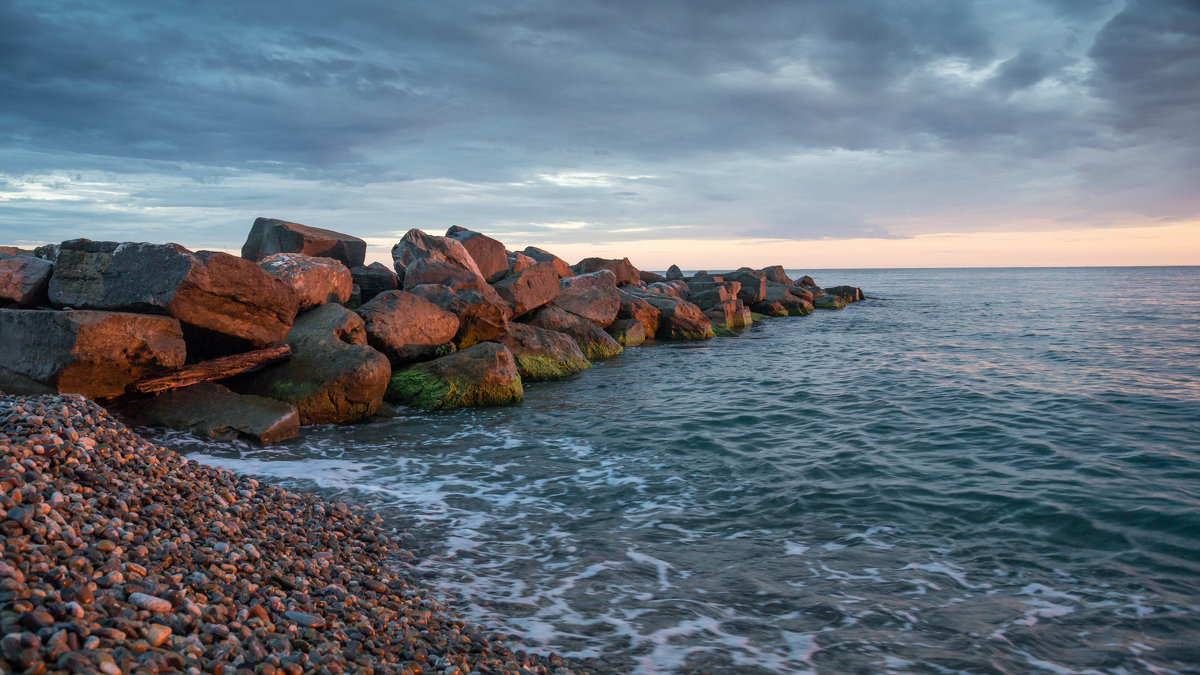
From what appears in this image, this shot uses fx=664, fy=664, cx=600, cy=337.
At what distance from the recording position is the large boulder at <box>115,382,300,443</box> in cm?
963

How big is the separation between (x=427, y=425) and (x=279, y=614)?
7.68 m

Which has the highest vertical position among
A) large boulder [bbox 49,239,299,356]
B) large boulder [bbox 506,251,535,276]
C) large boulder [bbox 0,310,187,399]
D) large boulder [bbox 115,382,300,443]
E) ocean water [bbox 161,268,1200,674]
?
large boulder [bbox 506,251,535,276]

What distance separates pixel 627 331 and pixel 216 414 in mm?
15192

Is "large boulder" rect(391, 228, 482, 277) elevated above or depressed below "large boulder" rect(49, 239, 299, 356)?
above

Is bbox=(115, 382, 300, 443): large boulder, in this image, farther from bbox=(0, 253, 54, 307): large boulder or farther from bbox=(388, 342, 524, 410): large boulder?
Result: bbox=(388, 342, 524, 410): large boulder

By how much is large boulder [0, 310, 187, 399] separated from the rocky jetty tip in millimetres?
17

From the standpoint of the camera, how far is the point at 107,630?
3037 mm

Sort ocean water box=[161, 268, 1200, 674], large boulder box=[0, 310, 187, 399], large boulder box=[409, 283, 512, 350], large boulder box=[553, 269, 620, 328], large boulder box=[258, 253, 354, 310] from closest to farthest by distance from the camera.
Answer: ocean water box=[161, 268, 1200, 674]
large boulder box=[0, 310, 187, 399]
large boulder box=[258, 253, 354, 310]
large boulder box=[409, 283, 512, 350]
large boulder box=[553, 269, 620, 328]

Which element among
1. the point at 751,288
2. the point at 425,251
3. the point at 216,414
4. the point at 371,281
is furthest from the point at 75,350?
the point at 751,288

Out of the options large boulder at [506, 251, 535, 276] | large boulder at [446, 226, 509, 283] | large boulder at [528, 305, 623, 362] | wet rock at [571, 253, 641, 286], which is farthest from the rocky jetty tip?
wet rock at [571, 253, 641, 286]

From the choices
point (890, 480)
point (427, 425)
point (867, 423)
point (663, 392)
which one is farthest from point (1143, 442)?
point (427, 425)

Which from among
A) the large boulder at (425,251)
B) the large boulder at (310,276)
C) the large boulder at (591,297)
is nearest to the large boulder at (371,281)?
the large boulder at (425,251)

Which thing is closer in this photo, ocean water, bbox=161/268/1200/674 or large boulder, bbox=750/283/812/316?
ocean water, bbox=161/268/1200/674

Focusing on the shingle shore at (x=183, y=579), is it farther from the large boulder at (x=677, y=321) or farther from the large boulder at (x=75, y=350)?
the large boulder at (x=677, y=321)
